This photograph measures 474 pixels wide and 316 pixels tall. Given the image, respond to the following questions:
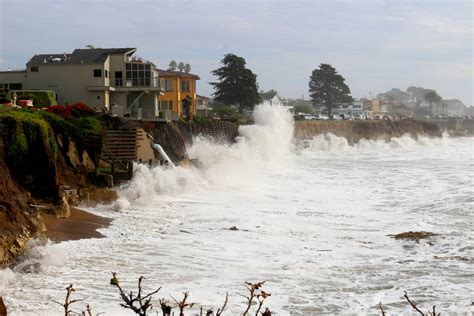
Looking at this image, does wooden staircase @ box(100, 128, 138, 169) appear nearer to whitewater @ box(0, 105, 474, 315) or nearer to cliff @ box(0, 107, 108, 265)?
cliff @ box(0, 107, 108, 265)

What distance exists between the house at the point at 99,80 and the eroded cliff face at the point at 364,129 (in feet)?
107

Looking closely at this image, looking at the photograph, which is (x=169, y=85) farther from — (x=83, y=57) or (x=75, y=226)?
(x=75, y=226)

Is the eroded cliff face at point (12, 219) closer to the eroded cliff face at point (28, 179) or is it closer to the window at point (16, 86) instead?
the eroded cliff face at point (28, 179)

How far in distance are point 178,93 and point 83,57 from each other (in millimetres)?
14582

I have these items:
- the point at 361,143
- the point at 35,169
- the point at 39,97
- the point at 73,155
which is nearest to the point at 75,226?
the point at 35,169

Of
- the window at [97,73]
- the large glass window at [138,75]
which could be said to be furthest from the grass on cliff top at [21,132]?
the large glass window at [138,75]

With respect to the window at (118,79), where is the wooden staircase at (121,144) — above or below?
below

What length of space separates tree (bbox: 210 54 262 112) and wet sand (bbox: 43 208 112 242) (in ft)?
177

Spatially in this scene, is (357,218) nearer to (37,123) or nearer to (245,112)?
(37,123)

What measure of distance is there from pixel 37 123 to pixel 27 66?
21.4 meters

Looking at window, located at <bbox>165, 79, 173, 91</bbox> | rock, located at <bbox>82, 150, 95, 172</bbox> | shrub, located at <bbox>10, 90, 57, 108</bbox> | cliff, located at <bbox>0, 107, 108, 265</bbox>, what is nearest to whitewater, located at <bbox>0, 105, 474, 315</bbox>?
cliff, located at <bbox>0, 107, 108, 265</bbox>

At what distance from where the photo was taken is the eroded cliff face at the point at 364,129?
→ 251ft

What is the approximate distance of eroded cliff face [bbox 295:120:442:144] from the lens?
76.4 meters

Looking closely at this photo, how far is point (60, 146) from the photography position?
2561 cm
